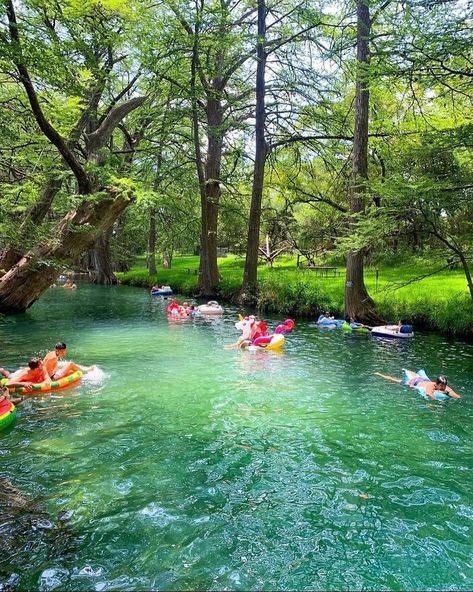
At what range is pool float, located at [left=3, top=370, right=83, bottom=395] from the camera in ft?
31.1

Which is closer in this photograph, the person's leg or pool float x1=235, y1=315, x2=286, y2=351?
the person's leg

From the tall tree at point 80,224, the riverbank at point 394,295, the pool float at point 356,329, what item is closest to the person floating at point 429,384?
the riverbank at point 394,295

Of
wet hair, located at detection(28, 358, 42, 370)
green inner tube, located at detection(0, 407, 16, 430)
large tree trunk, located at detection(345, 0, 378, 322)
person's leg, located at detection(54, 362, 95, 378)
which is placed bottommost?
green inner tube, located at detection(0, 407, 16, 430)

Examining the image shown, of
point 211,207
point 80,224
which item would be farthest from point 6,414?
point 211,207

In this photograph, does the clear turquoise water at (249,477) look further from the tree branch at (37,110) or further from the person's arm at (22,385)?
the tree branch at (37,110)

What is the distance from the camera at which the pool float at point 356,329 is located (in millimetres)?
16859

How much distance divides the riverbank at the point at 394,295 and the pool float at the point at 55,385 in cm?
901

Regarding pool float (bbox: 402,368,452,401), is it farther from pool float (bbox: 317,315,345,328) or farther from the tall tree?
the tall tree

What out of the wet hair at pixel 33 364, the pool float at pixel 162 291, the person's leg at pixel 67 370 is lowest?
the pool float at pixel 162 291

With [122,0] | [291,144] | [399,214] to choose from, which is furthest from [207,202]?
[399,214]

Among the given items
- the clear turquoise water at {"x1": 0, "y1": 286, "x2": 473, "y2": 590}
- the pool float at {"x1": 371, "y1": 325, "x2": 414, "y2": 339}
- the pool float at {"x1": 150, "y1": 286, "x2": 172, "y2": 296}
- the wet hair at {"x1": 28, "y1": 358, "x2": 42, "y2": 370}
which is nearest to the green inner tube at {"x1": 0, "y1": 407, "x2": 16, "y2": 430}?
the clear turquoise water at {"x1": 0, "y1": 286, "x2": 473, "y2": 590}

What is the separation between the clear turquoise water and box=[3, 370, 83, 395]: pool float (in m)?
0.31

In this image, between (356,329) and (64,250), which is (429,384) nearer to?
(356,329)

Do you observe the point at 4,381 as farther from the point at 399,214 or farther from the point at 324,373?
the point at 399,214
